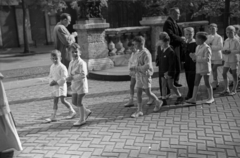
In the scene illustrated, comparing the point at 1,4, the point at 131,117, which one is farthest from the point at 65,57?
the point at 1,4

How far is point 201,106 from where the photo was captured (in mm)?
6188

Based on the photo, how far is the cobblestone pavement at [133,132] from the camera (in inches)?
165

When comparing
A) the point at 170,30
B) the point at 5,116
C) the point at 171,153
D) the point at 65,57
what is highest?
the point at 170,30

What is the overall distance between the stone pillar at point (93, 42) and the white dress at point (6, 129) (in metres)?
5.91

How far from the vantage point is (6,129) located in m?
4.05

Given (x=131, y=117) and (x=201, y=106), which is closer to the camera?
(x=131, y=117)

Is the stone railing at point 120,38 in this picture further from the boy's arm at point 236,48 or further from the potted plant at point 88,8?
the boy's arm at point 236,48

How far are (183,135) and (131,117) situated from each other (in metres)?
1.32

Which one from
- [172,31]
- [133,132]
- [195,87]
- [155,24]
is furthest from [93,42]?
[133,132]

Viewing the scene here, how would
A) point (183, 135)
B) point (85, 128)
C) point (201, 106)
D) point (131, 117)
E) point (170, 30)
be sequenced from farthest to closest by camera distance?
point (170, 30)
point (201, 106)
point (131, 117)
point (85, 128)
point (183, 135)

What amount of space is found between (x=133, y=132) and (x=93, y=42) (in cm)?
555

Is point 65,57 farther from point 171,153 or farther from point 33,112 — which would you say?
point 171,153

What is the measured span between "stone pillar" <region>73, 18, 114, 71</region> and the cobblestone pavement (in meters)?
3.10

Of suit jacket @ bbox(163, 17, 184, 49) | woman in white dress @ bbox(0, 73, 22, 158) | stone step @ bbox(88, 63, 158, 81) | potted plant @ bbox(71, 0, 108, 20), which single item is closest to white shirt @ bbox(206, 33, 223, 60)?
suit jacket @ bbox(163, 17, 184, 49)
